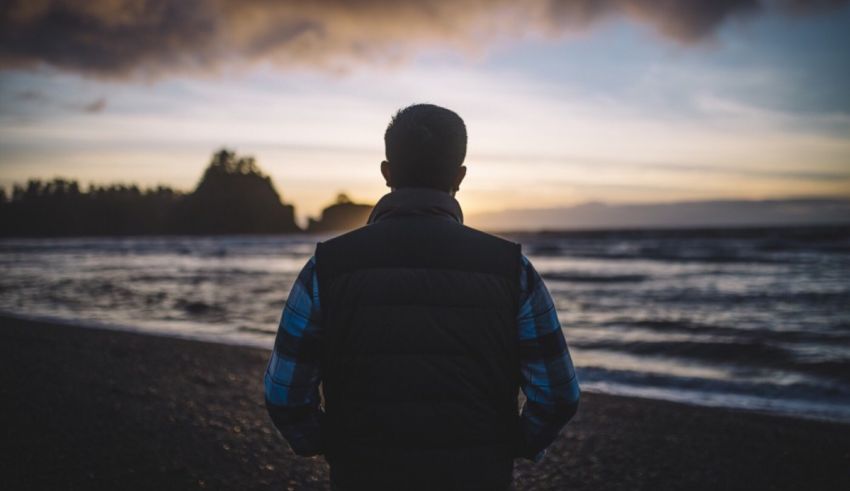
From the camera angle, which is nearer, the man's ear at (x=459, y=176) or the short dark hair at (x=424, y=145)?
the short dark hair at (x=424, y=145)

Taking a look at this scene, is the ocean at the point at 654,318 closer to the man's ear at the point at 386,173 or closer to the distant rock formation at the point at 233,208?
the man's ear at the point at 386,173

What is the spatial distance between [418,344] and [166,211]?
150 meters

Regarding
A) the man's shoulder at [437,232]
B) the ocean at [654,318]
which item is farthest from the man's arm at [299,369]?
the ocean at [654,318]

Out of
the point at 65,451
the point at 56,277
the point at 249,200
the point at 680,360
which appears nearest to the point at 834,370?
the point at 680,360

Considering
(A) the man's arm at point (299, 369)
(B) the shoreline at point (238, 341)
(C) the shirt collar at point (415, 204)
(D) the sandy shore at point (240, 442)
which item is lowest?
(B) the shoreline at point (238, 341)

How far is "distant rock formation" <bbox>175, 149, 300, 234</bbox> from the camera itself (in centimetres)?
13038

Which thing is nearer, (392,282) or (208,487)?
(392,282)

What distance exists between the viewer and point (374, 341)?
4.76 ft

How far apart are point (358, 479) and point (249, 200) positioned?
139 m

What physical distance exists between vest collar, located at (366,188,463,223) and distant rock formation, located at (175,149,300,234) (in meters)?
137

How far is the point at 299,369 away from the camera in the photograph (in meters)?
1.58

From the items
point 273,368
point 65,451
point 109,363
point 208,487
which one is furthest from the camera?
point 109,363

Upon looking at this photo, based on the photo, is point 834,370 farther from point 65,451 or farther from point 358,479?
point 65,451

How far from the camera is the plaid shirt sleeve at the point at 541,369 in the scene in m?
1.55
